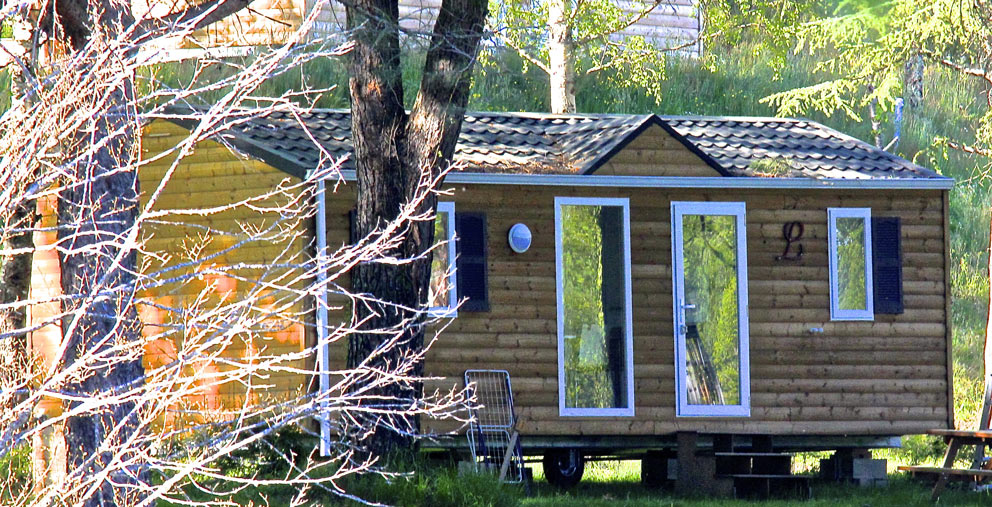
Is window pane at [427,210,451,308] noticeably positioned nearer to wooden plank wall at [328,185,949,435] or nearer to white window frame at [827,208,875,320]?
wooden plank wall at [328,185,949,435]

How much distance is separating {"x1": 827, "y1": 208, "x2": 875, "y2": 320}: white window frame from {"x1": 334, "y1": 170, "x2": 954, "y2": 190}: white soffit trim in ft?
0.99

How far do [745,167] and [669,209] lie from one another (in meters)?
0.94

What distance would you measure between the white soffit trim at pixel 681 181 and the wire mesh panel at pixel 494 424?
1.74 m

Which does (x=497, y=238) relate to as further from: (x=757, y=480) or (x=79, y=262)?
(x=79, y=262)

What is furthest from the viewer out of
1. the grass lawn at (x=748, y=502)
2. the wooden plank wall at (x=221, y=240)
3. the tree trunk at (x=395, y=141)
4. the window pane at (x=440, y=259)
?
the window pane at (x=440, y=259)

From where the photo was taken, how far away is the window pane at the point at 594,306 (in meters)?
12.4

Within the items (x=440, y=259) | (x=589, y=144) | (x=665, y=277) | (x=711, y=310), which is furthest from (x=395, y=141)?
(x=711, y=310)

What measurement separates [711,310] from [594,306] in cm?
116

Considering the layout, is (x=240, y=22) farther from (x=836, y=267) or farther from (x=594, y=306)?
(x=836, y=267)

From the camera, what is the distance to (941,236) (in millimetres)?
13438

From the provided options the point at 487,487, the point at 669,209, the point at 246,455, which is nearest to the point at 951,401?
the point at 669,209

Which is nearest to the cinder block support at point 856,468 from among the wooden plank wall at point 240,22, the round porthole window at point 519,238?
the round porthole window at point 519,238

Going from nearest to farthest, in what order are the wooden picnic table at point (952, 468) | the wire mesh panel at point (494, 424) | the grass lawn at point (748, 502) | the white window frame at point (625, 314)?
1. the grass lawn at point (748, 502)
2. the wire mesh panel at point (494, 424)
3. the wooden picnic table at point (952, 468)
4. the white window frame at point (625, 314)

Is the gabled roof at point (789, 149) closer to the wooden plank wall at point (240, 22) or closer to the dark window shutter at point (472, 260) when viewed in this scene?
the dark window shutter at point (472, 260)
